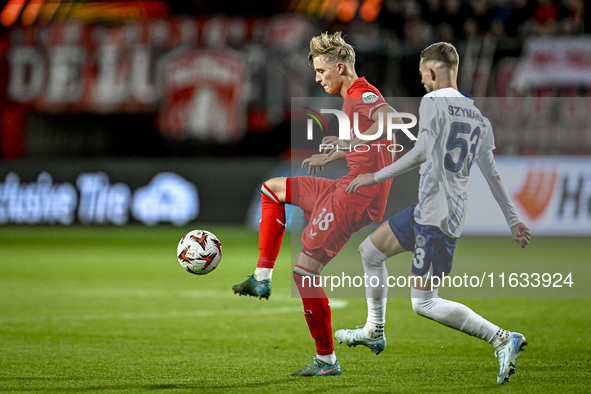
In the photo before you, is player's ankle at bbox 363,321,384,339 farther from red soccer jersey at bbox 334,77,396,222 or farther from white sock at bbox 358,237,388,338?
red soccer jersey at bbox 334,77,396,222

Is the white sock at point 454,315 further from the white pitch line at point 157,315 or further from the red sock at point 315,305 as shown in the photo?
the white pitch line at point 157,315

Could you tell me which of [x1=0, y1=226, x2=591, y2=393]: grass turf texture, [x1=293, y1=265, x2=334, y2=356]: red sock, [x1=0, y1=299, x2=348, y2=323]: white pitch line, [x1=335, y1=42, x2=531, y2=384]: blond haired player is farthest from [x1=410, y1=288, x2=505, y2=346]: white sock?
[x1=0, y1=299, x2=348, y2=323]: white pitch line

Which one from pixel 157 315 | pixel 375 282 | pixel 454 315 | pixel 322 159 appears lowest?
pixel 157 315

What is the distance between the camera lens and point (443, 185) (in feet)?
14.5

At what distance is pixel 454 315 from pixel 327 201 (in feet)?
3.19

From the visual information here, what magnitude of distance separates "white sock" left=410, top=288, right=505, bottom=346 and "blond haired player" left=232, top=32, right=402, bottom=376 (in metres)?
0.58

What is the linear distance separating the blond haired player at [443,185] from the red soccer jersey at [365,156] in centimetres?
20

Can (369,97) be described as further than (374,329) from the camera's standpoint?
No

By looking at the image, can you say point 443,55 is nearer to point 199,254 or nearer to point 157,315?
point 199,254

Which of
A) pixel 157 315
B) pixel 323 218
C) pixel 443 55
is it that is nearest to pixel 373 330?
pixel 323 218

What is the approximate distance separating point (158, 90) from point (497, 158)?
295 inches

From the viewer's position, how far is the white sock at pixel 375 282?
4.68 meters

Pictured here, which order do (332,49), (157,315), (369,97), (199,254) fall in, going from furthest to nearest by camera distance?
(157,315)
(199,254)
(332,49)
(369,97)

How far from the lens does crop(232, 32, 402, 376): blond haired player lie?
181 inches
